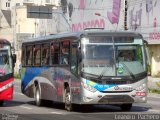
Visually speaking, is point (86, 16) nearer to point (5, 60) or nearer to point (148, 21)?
point (148, 21)

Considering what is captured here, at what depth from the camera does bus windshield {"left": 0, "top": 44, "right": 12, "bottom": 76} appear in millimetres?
23750

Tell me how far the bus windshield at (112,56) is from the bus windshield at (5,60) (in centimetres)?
538

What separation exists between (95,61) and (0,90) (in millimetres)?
5792

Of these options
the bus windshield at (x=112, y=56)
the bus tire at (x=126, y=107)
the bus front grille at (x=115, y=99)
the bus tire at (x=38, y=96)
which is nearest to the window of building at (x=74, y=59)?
the bus windshield at (x=112, y=56)

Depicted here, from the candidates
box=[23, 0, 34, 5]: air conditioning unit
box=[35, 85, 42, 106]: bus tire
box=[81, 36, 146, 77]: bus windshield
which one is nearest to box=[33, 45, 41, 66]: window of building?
box=[35, 85, 42, 106]: bus tire

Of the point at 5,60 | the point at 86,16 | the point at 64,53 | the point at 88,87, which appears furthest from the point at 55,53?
the point at 86,16

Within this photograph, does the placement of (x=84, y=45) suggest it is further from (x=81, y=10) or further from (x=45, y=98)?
(x=81, y=10)

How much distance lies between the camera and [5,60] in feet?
79.0

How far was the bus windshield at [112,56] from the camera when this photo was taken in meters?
19.2

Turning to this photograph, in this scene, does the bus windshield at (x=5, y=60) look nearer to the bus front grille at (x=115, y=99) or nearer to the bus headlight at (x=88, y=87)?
the bus headlight at (x=88, y=87)

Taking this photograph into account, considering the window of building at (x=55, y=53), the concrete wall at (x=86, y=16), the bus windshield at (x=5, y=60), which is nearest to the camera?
the window of building at (x=55, y=53)

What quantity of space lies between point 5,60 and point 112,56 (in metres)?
6.33

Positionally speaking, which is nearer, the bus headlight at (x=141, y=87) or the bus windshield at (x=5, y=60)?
the bus headlight at (x=141, y=87)

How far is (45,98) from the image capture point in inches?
931
